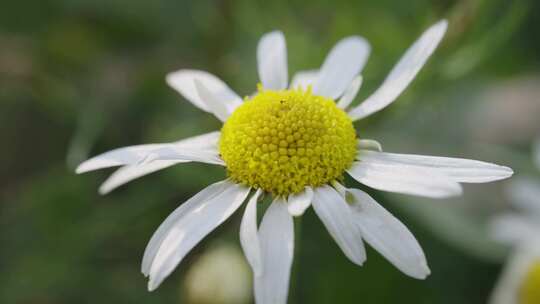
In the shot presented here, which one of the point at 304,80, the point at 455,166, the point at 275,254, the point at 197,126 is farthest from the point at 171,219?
the point at 197,126

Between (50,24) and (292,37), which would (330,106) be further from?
(50,24)

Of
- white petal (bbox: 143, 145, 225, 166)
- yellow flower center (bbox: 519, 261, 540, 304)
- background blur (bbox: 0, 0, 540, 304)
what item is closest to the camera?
white petal (bbox: 143, 145, 225, 166)

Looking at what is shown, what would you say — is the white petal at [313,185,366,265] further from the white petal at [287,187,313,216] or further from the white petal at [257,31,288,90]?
the white petal at [257,31,288,90]

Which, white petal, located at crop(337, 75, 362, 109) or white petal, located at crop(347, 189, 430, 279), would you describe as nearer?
white petal, located at crop(347, 189, 430, 279)

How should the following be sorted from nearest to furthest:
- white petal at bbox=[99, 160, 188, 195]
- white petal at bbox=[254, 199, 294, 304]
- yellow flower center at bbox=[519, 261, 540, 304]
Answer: white petal at bbox=[254, 199, 294, 304] → white petal at bbox=[99, 160, 188, 195] → yellow flower center at bbox=[519, 261, 540, 304]

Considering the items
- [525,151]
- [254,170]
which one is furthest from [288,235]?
[525,151]

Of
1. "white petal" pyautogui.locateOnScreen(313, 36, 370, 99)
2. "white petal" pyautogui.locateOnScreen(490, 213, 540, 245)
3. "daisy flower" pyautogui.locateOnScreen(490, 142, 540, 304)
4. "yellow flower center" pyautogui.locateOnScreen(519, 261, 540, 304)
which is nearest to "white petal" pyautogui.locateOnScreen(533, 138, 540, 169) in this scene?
"daisy flower" pyautogui.locateOnScreen(490, 142, 540, 304)

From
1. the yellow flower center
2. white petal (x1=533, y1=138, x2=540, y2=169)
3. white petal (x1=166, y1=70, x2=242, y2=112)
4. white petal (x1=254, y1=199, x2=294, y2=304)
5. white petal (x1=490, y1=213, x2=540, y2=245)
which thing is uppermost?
white petal (x1=166, y1=70, x2=242, y2=112)
